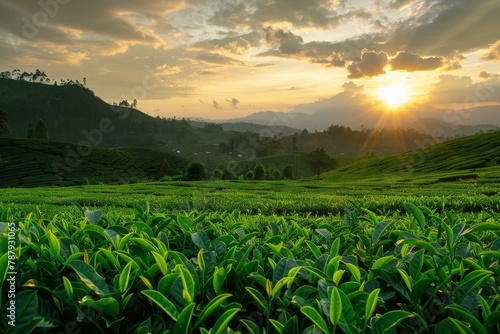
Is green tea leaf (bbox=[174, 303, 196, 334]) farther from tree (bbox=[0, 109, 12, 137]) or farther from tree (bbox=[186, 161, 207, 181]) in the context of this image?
tree (bbox=[0, 109, 12, 137])

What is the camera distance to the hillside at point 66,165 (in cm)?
6562

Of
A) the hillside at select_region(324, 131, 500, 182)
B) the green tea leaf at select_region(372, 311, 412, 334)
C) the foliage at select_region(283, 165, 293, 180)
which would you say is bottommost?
the foliage at select_region(283, 165, 293, 180)

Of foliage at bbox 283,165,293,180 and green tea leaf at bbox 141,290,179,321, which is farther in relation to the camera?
foliage at bbox 283,165,293,180

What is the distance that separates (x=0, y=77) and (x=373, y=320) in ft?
661

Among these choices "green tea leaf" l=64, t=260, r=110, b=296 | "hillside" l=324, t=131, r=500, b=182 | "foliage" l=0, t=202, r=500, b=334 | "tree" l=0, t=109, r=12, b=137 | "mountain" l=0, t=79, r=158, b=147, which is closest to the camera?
"foliage" l=0, t=202, r=500, b=334

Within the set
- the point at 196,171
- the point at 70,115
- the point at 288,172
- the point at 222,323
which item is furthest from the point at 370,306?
the point at 70,115

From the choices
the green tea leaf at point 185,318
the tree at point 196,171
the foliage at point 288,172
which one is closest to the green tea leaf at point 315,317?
the green tea leaf at point 185,318

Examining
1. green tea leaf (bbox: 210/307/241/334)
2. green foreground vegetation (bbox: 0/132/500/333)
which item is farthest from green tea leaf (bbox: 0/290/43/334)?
green tea leaf (bbox: 210/307/241/334)

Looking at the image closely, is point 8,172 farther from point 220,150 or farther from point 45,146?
point 220,150

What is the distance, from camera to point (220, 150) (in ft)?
542

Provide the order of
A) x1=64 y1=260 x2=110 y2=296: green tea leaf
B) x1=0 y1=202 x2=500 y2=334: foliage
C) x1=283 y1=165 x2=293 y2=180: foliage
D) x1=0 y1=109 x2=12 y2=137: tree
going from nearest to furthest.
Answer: x1=0 y1=202 x2=500 y2=334: foliage < x1=64 y1=260 x2=110 y2=296: green tea leaf < x1=0 y1=109 x2=12 y2=137: tree < x1=283 y1=165 x2=293 y2=180: foliage

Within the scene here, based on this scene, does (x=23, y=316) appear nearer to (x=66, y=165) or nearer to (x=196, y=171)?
(x=196, y=171)

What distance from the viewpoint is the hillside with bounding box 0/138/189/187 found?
215 feet

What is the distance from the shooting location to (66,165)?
2992 inches
